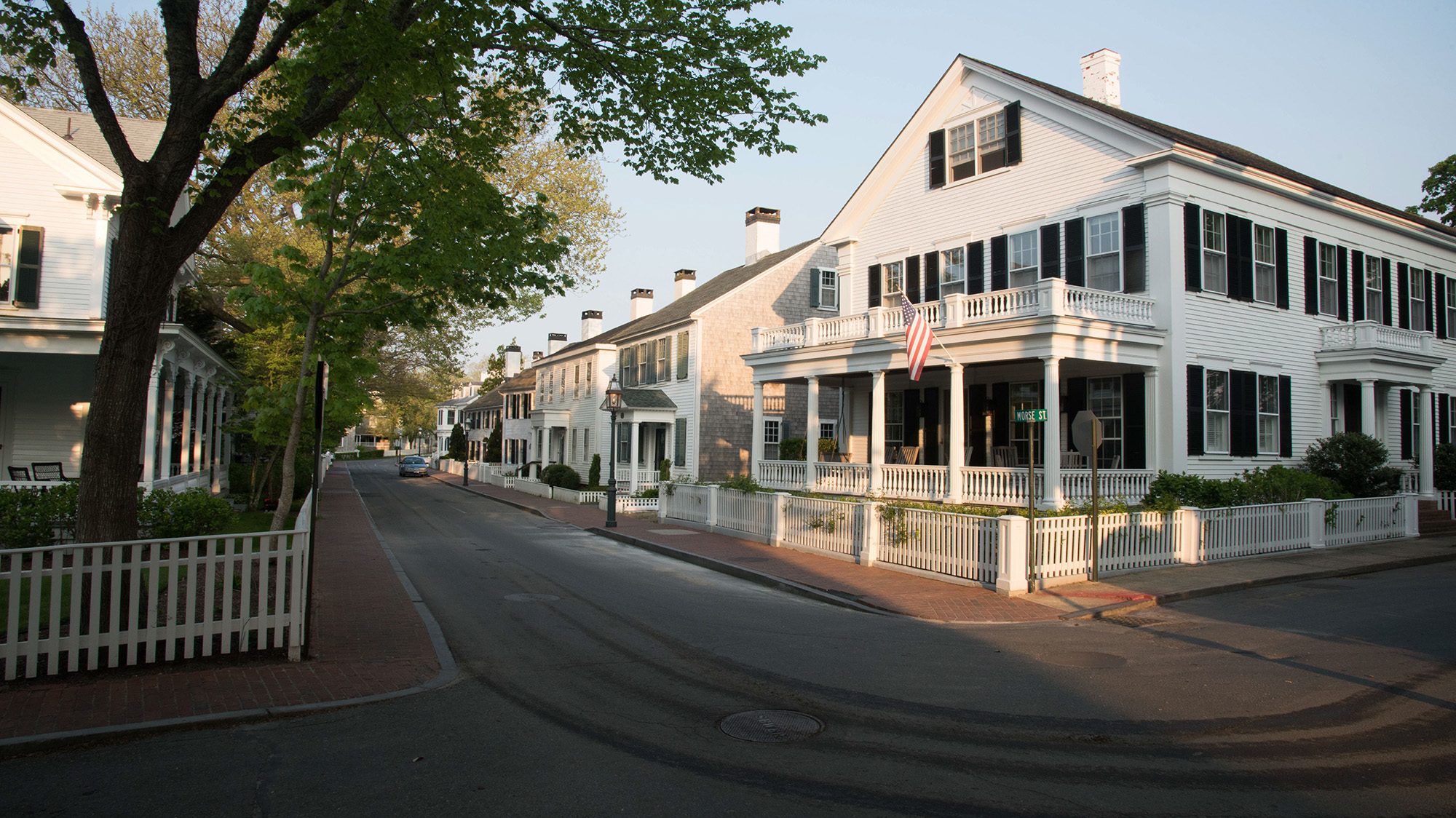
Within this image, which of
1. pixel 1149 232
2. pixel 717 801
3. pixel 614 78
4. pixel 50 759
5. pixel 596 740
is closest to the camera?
pixel 717 801

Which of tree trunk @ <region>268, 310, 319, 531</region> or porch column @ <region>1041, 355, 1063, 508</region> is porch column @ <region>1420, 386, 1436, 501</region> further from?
tree trunk @ <region>268, 310, 319, 531</region>

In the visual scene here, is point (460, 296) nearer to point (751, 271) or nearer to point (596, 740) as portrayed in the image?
point (596, 740)

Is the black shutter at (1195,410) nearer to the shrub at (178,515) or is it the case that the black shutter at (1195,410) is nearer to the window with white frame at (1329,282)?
the window with white frame at (1329,282)

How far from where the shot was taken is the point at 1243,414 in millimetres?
19141

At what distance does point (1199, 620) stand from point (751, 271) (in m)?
25.8

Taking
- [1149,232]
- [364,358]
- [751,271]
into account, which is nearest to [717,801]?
[364,358]

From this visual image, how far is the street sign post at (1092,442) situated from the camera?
12.9 metres

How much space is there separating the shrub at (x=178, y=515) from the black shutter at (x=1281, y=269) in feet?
76.2

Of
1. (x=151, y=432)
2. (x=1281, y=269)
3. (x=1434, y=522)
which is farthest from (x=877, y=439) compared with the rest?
(x=151, y=432)

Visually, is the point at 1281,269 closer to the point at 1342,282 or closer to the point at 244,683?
the point at 1342,282

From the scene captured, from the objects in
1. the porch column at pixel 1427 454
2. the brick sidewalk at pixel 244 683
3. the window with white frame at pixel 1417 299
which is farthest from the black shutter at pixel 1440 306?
the brick sidewalk at pixel 244 683

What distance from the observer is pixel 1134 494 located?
1762 centimetres

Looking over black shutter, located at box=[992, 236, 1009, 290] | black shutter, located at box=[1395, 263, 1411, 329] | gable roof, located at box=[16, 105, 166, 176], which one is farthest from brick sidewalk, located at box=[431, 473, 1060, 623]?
black shutter, located at box=[1395, 263, 1411, 329]

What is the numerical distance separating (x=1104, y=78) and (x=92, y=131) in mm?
27146
